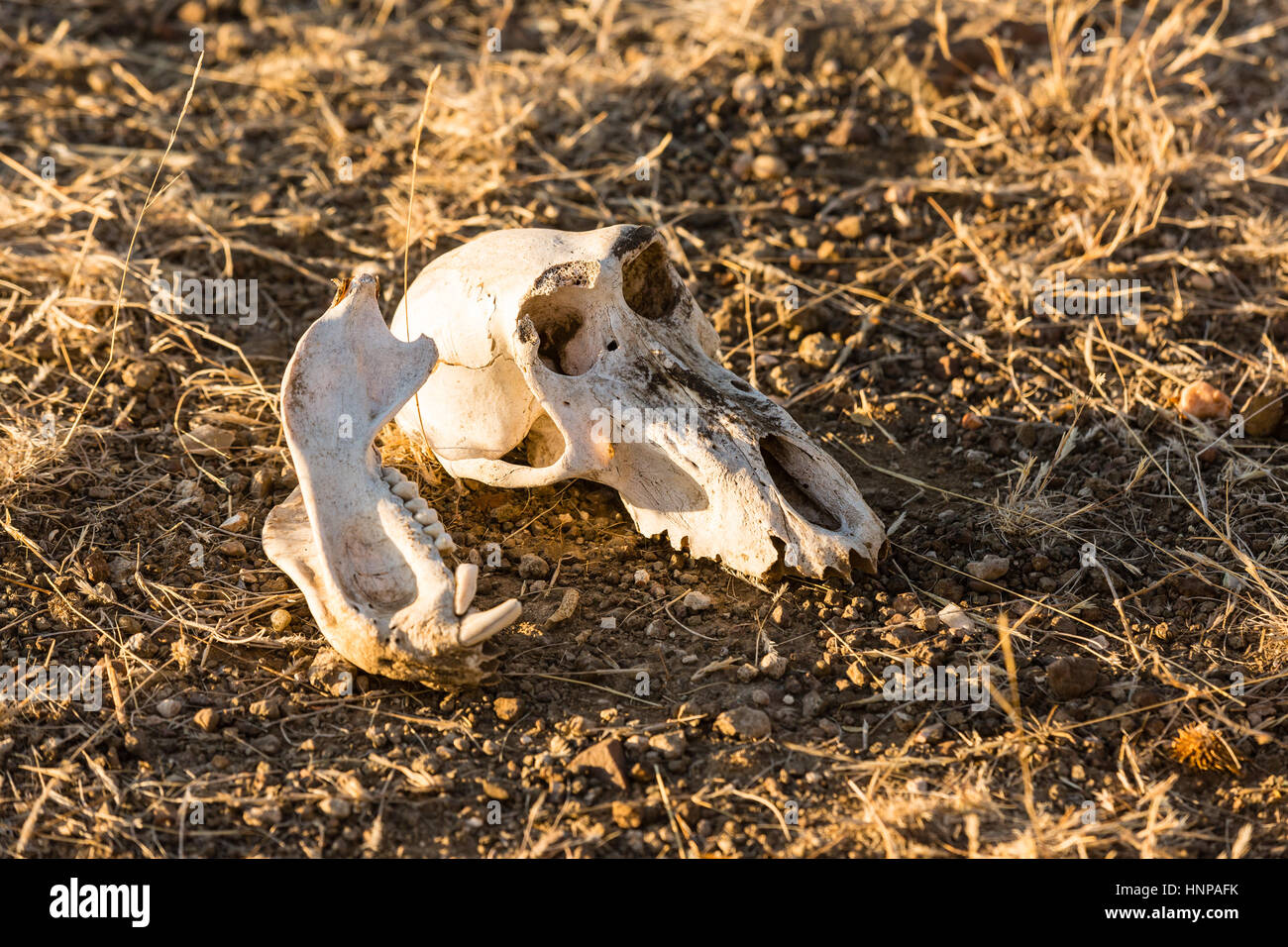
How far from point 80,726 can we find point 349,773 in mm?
735

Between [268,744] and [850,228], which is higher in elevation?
[850,228]

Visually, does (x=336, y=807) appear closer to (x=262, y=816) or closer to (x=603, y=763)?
(x=262, y=816)

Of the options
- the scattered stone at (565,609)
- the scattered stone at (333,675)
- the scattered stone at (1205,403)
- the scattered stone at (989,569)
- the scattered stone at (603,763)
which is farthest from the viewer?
the scattered stone at (1205,403)

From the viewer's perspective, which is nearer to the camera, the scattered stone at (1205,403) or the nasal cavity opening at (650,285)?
the nasal cavity opening at (650,285)

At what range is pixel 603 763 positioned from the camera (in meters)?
3.08

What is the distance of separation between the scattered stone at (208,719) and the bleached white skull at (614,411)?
100cm

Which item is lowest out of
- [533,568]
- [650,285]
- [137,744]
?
[137,744]

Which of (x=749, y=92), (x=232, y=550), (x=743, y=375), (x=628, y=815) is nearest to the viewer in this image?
(x=628, y=815)

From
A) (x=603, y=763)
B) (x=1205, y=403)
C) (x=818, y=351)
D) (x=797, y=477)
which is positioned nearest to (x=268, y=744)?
(x=603, y=763)

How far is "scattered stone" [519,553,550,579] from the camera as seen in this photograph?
12.2 feet

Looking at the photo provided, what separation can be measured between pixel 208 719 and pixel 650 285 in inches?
71.2

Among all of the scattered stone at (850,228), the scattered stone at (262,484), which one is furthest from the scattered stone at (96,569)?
the scattered stone at (850,228)

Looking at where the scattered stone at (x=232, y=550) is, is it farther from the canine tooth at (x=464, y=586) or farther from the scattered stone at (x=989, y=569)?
the scattered stone at (x=989, y=569)

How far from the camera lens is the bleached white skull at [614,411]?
3465 millimetres
